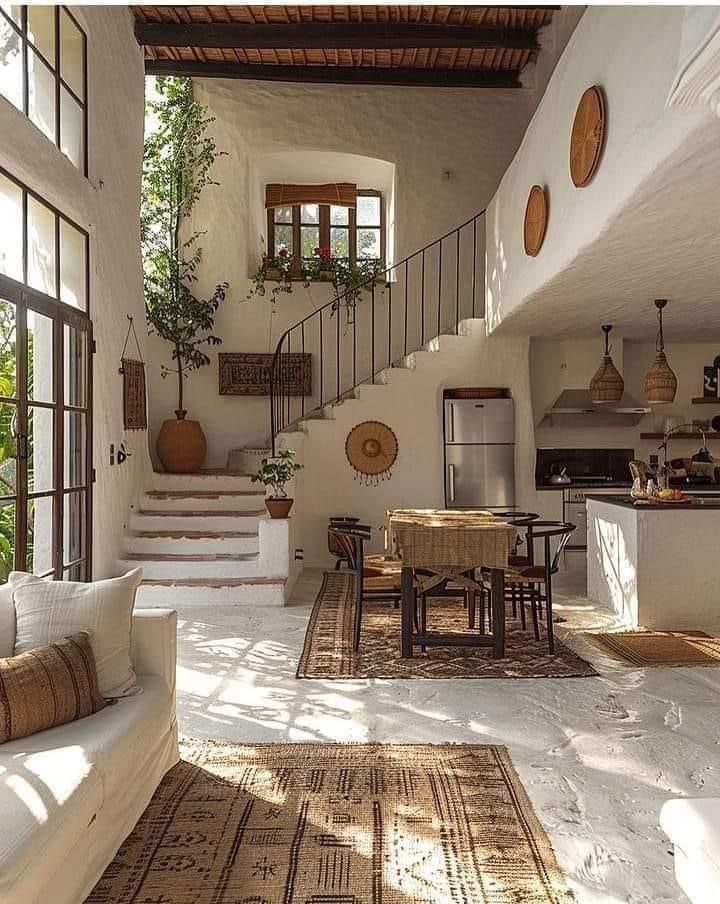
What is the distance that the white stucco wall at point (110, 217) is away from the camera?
6605 millimetres

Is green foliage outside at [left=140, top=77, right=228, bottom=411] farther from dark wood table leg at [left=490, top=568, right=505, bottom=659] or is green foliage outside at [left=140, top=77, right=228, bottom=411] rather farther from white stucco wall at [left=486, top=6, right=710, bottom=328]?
dark wood table leg at [left=490, top=568, right=505, bottom=659]

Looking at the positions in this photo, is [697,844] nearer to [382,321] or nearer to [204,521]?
[204,521]

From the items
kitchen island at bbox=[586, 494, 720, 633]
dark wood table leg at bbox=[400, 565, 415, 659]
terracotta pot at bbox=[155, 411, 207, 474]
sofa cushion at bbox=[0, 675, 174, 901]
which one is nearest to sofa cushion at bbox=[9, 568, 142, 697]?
sofa cushion at bbox=[0, 675, 174, 901]

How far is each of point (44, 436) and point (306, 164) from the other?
6.07m

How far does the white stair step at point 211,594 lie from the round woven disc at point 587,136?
4.00 m

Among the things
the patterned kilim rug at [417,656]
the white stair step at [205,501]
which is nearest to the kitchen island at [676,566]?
the patterned kilim rug at [417,656]

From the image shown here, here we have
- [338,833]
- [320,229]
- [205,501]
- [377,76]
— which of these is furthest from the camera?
[320,229]

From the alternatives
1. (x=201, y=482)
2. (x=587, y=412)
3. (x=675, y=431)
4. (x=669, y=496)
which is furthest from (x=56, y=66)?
(x=675, y=431)

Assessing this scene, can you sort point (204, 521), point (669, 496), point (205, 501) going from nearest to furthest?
point (669, 496), point (204, 521), point (205, 501)

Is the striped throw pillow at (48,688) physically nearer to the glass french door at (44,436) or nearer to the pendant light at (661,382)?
the glass french door at (44,436)

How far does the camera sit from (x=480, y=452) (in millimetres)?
9000

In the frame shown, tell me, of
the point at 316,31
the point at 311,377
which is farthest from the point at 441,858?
the point at 316,31

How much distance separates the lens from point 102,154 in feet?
22.9

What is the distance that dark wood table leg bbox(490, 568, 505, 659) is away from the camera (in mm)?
5258
